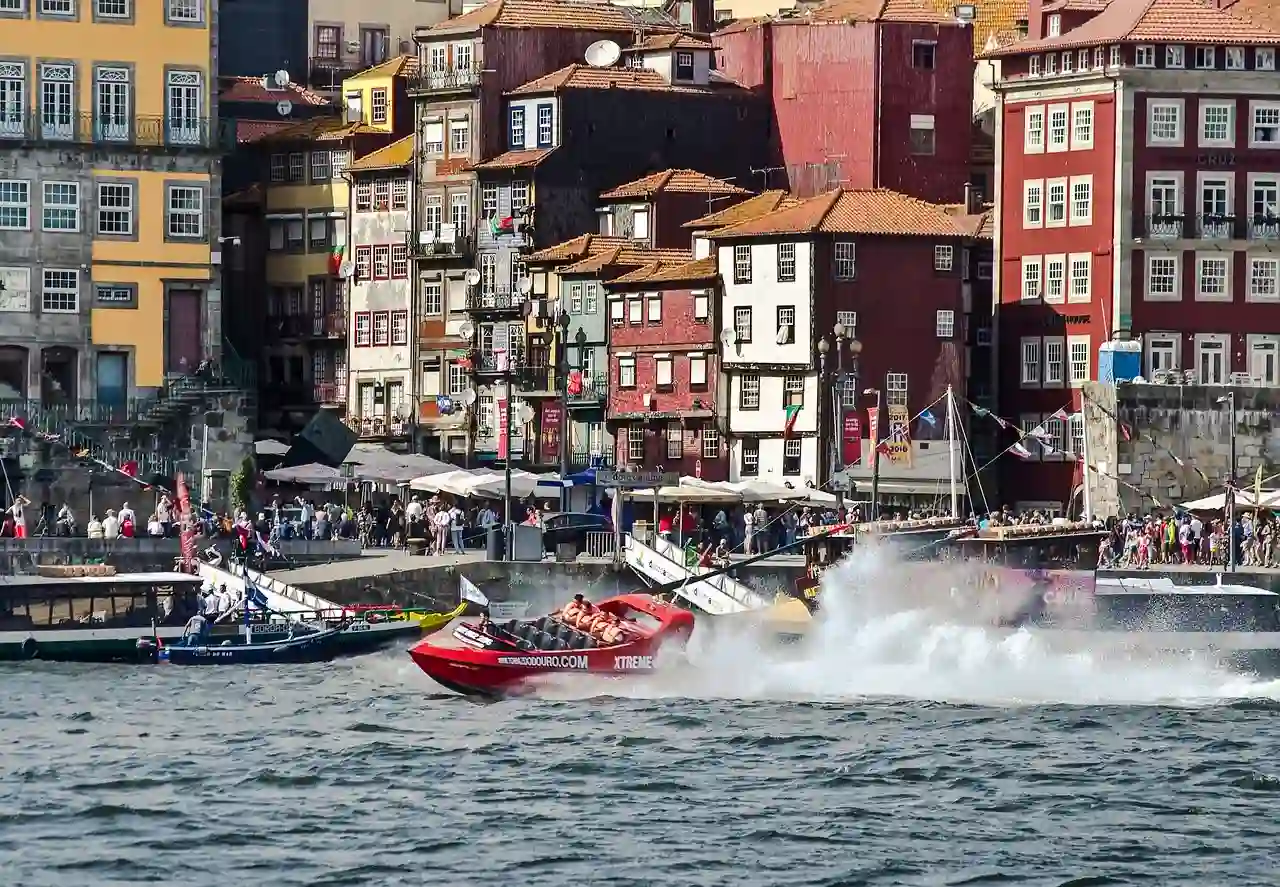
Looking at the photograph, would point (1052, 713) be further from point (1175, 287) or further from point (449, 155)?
point (449, 155)

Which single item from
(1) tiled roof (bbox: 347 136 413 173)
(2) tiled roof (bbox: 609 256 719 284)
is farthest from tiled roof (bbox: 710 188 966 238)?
(1) tiled roof (bbox: 347 136 413 173)

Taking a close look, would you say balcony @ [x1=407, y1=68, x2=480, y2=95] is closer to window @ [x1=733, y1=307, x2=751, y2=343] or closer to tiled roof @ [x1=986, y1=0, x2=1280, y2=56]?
window @ [x1=733, y1=307, x2=751, y2=343]

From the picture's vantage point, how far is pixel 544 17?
4670 inches

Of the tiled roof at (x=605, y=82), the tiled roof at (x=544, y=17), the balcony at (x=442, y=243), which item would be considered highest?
the tiled roof at (x=544, y=17)

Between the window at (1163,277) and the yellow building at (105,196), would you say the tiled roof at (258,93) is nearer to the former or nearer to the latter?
the yellow building at (105,196)

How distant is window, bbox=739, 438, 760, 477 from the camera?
106 m

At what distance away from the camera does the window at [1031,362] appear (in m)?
107

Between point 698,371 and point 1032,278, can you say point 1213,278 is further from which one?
point 698,371

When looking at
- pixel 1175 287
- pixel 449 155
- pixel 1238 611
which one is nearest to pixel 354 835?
pixel 1238 611

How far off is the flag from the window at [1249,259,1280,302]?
14475 mm

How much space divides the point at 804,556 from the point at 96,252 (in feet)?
109

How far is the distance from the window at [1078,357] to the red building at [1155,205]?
2.6 inches

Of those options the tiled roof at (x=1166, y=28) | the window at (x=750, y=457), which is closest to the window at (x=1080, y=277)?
the tiled roof at (x=1166, y=28)

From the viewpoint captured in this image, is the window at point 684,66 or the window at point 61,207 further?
the window at point 684,66
